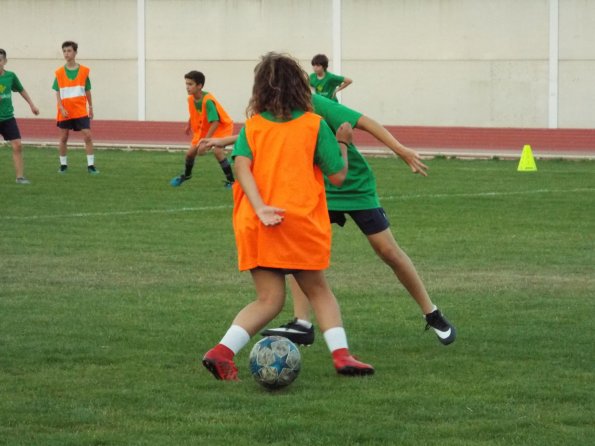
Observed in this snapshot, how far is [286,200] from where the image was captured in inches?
281

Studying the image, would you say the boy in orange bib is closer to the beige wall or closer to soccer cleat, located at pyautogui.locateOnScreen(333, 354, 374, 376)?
soccer cleat, located at pyautogui.locateOnScreen(333, 354, 374, 376)

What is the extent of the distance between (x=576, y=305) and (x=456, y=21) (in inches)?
961

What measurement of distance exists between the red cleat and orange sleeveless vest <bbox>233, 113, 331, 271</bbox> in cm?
51

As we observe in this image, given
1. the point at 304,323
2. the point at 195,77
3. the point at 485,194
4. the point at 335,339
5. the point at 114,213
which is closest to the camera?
the point at 335,339

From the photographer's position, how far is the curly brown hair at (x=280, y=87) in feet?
23.5

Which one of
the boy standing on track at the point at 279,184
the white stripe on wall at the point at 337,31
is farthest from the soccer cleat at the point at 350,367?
the white stripe on wall at the point at 337,31

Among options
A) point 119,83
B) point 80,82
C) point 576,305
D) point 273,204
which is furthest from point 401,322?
point 119,83

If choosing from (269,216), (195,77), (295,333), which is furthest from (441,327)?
(195,77)

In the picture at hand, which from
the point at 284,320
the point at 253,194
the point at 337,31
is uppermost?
the point at 337,31

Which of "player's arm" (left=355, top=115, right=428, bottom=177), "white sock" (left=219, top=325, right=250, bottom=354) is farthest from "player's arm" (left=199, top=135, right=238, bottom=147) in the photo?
"white sock" (left=219, top=325, right=250, bottom=354)

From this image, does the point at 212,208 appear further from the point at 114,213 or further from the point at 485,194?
the point at 485,194

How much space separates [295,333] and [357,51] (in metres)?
26.8

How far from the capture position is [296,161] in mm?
7176

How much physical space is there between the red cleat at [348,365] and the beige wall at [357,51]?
26.4m
